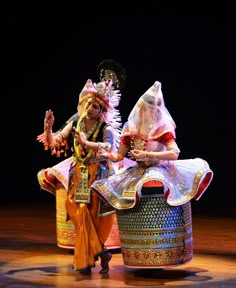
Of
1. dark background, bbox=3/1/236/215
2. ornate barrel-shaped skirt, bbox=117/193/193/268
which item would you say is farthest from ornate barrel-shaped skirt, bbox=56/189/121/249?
dark background, bbox=3/1/236/215

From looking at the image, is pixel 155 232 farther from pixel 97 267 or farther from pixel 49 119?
pixel 49 119

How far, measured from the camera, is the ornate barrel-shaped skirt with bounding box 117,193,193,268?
4.82 metres

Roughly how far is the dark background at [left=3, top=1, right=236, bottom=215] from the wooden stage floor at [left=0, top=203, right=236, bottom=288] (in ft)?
3.16

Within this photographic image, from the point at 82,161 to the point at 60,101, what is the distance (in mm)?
3392

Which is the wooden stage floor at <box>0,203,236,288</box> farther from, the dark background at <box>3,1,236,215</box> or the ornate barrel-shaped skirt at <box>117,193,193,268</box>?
the dark background at <box>3,1,236,215</box>

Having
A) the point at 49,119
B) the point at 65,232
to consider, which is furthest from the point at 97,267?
the point at 49,119

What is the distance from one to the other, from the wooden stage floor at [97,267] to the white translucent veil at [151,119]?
832 mm

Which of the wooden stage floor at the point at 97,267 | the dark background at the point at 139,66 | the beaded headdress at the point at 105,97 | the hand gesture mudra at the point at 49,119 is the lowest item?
the wooden stage floor at the point at 97,267

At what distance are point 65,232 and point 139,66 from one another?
2.53 metres

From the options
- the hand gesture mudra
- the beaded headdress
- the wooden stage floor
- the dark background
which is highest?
the dark background

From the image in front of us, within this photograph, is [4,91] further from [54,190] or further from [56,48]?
[54,190]

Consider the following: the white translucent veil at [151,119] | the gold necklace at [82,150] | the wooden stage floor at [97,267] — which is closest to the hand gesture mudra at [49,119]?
the gold necklace at [82,150]

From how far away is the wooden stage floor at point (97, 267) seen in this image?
4.85 m

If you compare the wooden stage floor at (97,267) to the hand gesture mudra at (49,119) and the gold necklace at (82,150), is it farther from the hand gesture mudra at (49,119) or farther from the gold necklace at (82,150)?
the hand gesture mudra at (49,119)
